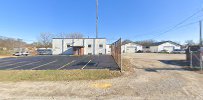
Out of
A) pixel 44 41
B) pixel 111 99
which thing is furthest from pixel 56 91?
pixel 44 41

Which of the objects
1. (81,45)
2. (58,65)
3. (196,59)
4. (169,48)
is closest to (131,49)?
(169,48)

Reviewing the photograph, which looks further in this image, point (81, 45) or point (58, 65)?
point (81, 45)

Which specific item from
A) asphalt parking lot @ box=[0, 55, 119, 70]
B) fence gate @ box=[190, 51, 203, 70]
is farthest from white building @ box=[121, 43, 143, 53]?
fence gate @ box=[190, 51, 203, 70]

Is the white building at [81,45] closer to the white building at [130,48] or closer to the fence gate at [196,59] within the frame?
the white building at [130,48]

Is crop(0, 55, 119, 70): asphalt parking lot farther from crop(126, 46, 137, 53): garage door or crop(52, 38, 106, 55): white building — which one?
crop(126, 46, 137, 53): garage door

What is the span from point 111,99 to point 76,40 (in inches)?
1499

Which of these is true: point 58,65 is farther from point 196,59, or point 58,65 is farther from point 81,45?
point 81,45

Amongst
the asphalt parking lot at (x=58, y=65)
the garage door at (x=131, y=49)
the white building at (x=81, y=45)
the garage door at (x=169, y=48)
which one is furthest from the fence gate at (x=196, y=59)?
the garage door at (x=169, y=48)

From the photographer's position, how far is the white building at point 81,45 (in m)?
42.0

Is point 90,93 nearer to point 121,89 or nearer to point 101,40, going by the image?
point 121,89

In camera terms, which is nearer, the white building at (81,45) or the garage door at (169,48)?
the white building at (81,45)

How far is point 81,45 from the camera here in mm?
42562

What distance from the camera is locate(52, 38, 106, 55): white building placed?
42.0m

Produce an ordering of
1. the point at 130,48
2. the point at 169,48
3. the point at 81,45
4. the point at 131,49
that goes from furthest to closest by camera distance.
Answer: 1. the point at 130,48
2. the point at 131,49
3. the point at 169,48
4. the point at 81,45
